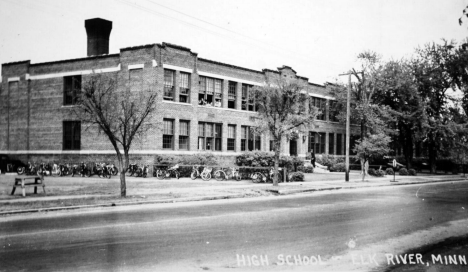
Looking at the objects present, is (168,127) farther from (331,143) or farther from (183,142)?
(331,143)

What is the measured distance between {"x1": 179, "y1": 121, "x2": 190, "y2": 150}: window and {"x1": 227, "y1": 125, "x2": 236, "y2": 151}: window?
5509 millimetres

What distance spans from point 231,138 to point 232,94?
4330 millimetres

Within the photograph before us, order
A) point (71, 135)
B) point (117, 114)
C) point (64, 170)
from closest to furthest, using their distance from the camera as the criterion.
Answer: point (117, 114), point (64, 170), point (71, 135)

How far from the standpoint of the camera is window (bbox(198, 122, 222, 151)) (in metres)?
38.1

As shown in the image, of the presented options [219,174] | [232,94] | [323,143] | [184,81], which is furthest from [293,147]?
[219,174]

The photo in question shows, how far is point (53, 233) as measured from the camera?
1045cm

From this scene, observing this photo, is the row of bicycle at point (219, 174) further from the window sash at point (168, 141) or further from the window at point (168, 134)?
the window at point (168, 134)

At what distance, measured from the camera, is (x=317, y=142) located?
5438cm

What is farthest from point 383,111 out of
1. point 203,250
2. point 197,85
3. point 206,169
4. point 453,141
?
point 203,250

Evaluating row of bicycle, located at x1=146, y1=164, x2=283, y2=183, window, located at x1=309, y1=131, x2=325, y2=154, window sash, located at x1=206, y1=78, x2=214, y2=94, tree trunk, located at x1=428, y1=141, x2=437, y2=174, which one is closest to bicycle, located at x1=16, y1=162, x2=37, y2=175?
row of bicycle, located at x1=146, y1=164, x2=283, y2=183

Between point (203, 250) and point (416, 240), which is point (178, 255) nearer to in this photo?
point (203, 250)

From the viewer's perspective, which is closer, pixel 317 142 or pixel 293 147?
pixel 293 147

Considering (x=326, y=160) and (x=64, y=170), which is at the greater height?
(x=326, y=160)

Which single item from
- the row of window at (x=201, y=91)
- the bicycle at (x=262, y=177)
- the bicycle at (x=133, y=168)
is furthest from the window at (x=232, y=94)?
the bicycle at (x=262, y=177)
